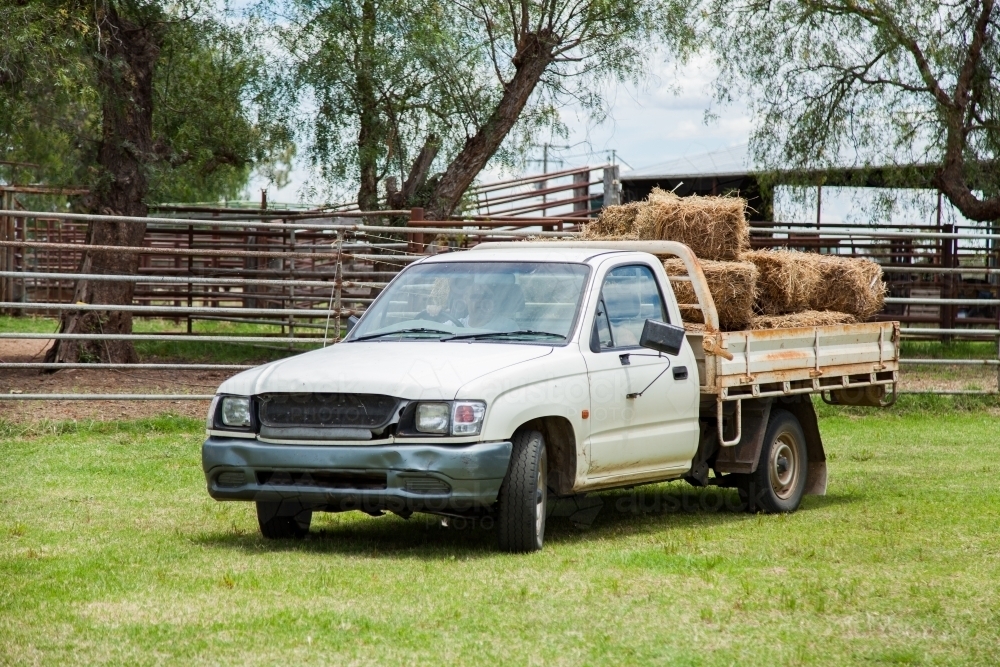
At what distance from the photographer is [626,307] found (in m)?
8.40

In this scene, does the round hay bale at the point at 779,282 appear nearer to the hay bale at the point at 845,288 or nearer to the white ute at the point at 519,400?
the hay bale at the point at 845,288

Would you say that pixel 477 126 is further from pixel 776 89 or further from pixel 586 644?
pixel 586 644

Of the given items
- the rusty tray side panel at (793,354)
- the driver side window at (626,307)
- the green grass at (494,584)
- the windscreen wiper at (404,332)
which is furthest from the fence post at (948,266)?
the windscreen wiper at (404,332)

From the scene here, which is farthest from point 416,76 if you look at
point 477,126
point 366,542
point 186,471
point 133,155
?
point 366,542

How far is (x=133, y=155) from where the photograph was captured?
53.8 ft

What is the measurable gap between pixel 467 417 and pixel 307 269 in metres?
17.1

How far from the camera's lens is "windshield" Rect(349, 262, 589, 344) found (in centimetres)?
790

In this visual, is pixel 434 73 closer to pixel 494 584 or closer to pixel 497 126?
pixel 497 126

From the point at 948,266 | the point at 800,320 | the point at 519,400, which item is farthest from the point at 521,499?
the point at 948,266

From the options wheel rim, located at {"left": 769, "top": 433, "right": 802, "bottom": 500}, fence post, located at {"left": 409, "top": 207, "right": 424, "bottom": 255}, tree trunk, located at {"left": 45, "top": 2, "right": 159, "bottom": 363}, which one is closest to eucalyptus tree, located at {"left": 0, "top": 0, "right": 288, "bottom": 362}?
tree trunk, located at {"left": 45, "top": 2, "right": 159, "bottom": 363}

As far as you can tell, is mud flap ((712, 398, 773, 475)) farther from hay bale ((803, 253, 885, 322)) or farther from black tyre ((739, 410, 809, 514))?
hay bale ((803, 253, 885, 322))

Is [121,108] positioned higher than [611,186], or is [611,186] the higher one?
[121,108]

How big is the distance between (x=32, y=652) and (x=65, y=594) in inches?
39.0

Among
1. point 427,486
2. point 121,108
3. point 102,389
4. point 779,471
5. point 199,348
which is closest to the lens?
point 427,486
